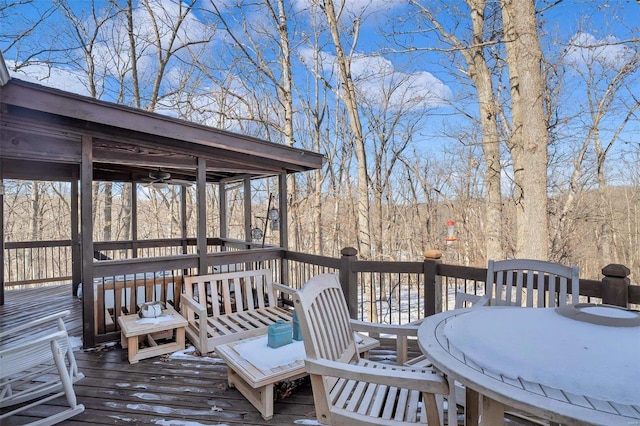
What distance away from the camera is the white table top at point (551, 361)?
102 cm

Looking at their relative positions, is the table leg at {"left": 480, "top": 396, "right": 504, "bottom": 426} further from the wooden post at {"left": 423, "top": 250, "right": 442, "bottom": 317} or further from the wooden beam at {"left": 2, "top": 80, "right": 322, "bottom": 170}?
the wooden beam at {"left": 2, "top": 80, "right": 322, "bottom": 170}

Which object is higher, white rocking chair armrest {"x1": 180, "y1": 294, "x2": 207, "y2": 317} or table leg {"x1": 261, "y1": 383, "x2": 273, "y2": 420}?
white rocking chair armrest {"x1": 180, "y1": 294, "x2": 207, "y2": 317}

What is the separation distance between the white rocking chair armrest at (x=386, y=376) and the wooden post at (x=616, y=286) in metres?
1.90

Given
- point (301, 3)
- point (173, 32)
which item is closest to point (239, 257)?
point (301, 3)

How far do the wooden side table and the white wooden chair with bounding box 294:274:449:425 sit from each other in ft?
7.28

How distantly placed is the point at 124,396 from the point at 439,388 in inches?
99.5

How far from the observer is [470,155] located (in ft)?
40.9

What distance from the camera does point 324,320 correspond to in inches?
73.4

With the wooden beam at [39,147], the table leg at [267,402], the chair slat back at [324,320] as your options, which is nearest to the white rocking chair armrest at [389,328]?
the chair slat back at [324,320]

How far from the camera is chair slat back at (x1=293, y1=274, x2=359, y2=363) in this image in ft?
5.26

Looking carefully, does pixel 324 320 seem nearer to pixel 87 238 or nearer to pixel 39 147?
pixel 87 238

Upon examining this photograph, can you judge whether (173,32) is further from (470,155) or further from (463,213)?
(463,213)

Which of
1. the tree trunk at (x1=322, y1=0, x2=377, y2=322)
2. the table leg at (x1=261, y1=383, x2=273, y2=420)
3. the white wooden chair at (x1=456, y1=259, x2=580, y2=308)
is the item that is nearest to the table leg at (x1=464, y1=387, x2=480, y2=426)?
the white wooden chair at (x1=456, y1=259, x2=580, y2=308)

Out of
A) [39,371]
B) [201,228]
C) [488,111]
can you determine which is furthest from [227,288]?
[488,111]
